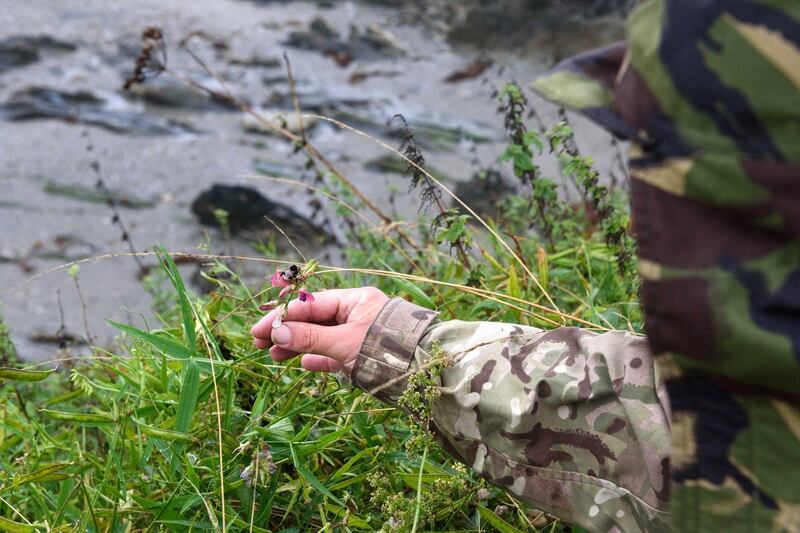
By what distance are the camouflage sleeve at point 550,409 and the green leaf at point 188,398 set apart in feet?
1.25

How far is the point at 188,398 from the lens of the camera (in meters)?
1.85

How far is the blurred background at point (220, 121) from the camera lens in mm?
5480

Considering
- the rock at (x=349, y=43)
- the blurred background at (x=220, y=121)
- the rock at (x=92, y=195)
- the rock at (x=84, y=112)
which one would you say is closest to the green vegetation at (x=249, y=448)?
the blurred background at (x=220, y=121)

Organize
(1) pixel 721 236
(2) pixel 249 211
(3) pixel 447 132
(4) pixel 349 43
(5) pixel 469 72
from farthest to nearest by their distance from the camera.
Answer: (4) pixel 349 43, (5) pixel 469 72, (3) pixel 447 132, (2) pixel 249 211, (1) pixel 721 236

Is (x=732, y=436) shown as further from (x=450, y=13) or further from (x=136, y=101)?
(x=450, y=13)

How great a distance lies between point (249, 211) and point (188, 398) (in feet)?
12.9

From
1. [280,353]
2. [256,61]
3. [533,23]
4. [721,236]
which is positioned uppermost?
[721,236]

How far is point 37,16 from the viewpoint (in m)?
9.95

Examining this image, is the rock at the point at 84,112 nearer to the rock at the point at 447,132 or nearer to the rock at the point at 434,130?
the rock at the point at 434,130

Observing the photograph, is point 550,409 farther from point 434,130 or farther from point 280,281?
point 434,130

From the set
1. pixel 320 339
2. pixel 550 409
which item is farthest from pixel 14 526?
pixel 550 409

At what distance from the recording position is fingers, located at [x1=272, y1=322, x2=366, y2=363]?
1.69 m

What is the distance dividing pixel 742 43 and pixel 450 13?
982cm

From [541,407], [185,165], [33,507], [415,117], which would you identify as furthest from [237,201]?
[541,407]
